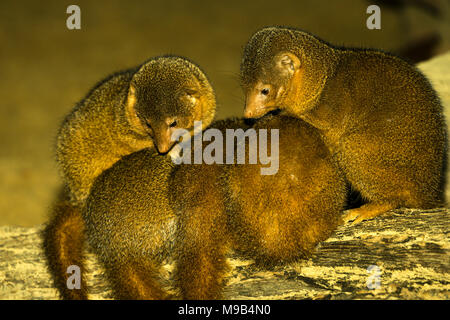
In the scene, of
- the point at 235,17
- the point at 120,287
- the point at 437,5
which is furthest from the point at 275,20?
the point at 120,287

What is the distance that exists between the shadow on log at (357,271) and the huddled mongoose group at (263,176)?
0.36 ft

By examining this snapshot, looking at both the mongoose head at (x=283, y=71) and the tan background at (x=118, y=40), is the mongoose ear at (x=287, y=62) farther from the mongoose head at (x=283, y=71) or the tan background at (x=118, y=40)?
the tan background at (x=118, y=40)

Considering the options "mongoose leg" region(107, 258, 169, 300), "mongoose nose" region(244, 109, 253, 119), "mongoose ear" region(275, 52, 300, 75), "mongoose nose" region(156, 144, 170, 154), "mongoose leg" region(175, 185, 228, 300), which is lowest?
"mongoose leg" region(107, 258, 169, 300)

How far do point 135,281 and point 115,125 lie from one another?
3.58ft

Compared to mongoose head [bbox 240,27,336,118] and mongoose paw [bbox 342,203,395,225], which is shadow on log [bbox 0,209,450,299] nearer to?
mongoose paw [bbox 342,203,395,225]

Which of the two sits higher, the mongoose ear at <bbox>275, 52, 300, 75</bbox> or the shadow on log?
the mongoose ear at <bbox>275, 52, 300, 75</bbox>

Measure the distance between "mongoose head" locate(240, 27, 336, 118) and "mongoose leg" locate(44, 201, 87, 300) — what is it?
1160 mm

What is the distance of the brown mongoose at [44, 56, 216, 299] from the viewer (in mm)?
2855

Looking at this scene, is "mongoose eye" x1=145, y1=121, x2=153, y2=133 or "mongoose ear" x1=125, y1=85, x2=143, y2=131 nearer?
"mongoose eye" x1=145, y1=121, x2=153, y2=133

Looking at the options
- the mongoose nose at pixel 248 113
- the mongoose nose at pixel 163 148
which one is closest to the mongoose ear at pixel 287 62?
the mongoose nose at pixel 248 113

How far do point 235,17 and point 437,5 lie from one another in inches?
152

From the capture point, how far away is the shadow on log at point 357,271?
2445 millimetres

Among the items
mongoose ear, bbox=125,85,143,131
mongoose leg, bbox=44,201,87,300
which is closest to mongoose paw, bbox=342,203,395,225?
mongoose ear, bbox=125,85,143,131

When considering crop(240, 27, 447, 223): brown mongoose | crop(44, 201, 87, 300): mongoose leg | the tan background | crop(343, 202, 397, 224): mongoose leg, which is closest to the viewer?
crop(44, 201, 87, 300): mongoose leg
